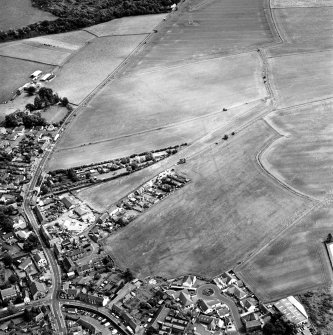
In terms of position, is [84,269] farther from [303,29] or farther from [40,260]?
[303,29]

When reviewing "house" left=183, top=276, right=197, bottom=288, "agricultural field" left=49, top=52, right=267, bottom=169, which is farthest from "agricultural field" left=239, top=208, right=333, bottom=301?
"agricultural field" left=49, top=52, right=267, bottom=169

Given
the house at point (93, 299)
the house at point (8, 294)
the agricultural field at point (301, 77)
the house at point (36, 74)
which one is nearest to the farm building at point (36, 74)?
the house at point (36, 74)

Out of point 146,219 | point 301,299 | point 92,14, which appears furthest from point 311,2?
point 301,299

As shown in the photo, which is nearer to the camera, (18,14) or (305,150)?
(305,150)

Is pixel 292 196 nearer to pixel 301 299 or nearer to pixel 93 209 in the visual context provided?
pixel 301 299

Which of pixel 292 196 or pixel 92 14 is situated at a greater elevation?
pixel 92 14

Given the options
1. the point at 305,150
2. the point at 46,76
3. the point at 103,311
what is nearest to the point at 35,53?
the point at 46,76

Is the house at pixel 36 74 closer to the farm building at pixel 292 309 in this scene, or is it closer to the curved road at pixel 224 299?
the curved road at pixel 224 299
